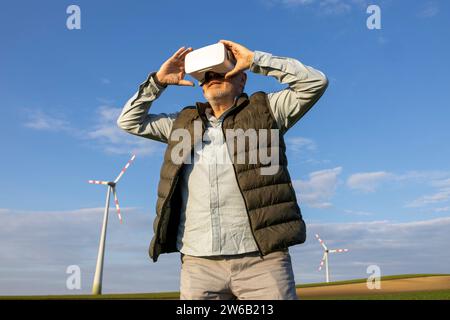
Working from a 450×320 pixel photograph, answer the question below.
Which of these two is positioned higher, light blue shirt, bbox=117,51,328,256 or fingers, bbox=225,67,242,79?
fingers, bbox=225,67,242,79

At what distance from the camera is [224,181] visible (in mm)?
4465

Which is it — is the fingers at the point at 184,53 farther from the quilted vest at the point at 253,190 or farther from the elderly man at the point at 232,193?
the quilted vest at the point at 253,190

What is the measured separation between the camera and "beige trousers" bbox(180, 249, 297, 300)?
4211 mm

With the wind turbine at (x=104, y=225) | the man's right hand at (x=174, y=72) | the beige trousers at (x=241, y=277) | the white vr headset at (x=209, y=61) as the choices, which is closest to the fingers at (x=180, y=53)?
the man's right hand at (x=174, y=72)

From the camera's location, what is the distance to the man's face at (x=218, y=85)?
470 centimetres

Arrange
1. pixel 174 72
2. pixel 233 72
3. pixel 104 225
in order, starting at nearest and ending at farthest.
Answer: pixel 233 72 < pixel 174 72 < pixel 104 225

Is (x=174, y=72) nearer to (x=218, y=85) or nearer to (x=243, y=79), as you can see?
(x=218, y=85)

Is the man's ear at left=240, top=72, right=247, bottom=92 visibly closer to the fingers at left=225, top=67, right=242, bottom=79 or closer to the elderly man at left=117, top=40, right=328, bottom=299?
the elderly man at left=117, top=40, right=328, bottom=299

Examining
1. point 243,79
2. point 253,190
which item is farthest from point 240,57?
point 253,190

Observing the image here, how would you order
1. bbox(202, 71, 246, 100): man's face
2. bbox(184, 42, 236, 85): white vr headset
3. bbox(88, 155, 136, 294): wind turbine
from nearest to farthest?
bbox(184, 42, 236, 85): white vr headset, bbox(202, 71, 246, 100): man's face, bbox(88, 155, 136, 294): wind turbine

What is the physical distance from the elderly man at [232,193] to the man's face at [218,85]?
1 centimetres

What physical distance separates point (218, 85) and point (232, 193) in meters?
1.13

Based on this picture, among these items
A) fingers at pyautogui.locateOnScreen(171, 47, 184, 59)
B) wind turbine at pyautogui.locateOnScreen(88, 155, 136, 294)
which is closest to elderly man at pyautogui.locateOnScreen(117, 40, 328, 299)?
fingers at pyautogui.locateOnScreen(171, 47, 184, 59)
